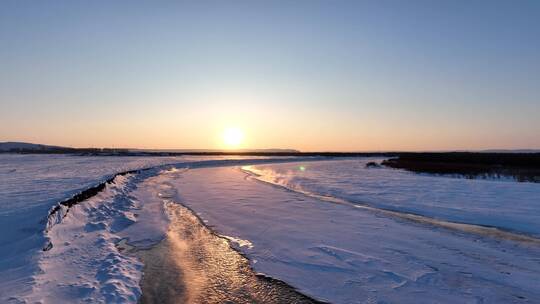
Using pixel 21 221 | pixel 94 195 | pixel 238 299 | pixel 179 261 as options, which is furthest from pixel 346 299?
pixel 94 195

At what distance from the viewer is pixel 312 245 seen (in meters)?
10.0

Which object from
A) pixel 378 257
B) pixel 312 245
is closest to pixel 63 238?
pixel 312 245

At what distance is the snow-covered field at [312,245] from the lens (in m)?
6.86

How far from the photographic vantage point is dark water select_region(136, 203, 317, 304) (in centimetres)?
675

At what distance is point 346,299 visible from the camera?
661 cm

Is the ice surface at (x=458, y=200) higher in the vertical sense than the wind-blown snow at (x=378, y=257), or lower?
higher

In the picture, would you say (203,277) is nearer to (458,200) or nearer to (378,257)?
(378,257)

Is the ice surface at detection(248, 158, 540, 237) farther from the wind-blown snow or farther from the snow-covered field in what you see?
the wind-blown snow

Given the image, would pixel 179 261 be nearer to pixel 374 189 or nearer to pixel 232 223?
pixel 232 223

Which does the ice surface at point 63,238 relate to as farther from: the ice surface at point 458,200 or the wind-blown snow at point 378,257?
Answer: the ice surface at point 458,200

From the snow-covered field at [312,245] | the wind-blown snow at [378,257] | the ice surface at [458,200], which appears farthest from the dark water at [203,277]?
the ice surface at [458,200]

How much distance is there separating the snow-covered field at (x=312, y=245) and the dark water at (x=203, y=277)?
13.5 inches

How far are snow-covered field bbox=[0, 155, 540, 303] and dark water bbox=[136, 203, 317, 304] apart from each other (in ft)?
1.12

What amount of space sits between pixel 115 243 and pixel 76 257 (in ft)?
5.78
